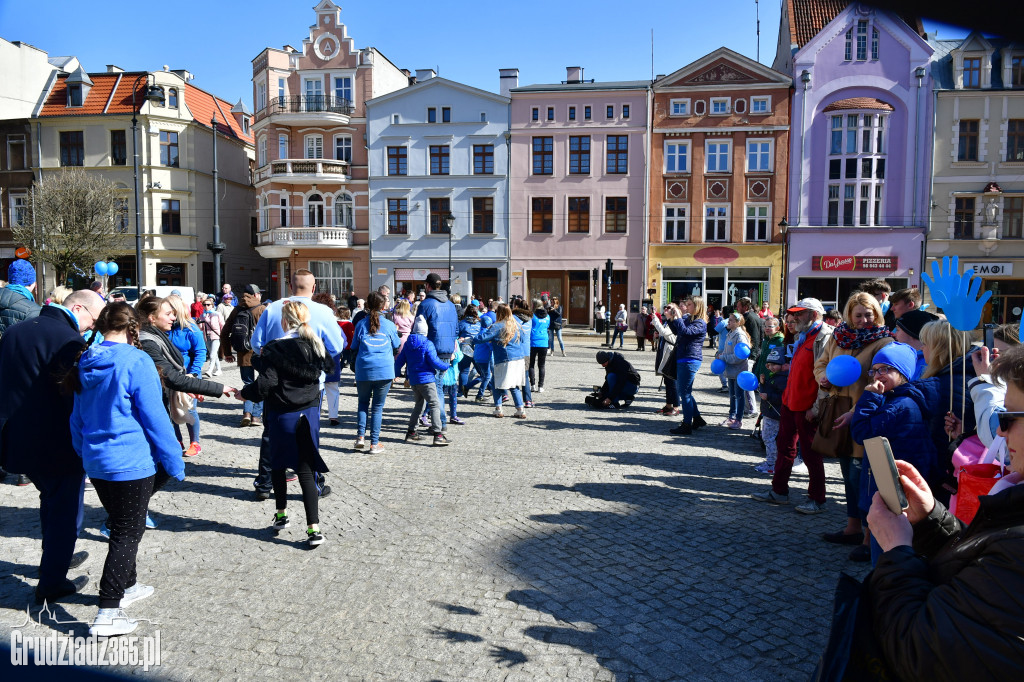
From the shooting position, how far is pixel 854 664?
1.92 metres

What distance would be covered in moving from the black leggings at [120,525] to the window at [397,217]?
32.4m

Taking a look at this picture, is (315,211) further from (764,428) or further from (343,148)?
(764,428)

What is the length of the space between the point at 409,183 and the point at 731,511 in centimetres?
3167

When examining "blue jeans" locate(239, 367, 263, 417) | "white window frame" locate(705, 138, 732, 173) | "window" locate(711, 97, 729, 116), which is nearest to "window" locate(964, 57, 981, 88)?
"window" locate(711, 97, 729, 116)

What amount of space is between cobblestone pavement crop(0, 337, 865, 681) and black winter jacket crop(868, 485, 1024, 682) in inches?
71.9

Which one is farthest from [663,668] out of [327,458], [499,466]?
[327,458]

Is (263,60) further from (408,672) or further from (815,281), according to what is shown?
(408,672)

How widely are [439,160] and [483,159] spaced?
2321mm

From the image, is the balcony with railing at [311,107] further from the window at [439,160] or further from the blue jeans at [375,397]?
the blue jeans at [375,397]

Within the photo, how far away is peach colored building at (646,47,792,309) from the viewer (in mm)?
32406

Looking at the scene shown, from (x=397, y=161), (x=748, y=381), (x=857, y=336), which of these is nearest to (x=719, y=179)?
(x=397, y=161)

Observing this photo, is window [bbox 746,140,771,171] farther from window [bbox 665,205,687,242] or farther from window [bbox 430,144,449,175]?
window [bbox 430,144,449,175]

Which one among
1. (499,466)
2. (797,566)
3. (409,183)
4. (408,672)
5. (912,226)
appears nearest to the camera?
(408,672)

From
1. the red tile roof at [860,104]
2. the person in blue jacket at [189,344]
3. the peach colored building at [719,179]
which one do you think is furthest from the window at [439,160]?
the person in blue jacket at [189,344]
